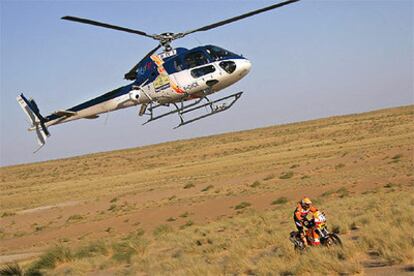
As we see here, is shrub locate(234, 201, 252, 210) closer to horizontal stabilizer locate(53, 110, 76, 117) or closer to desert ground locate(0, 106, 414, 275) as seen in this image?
desert ground locate(0, 106, 414, 275)

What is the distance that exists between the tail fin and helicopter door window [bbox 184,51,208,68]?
6707 millimetres

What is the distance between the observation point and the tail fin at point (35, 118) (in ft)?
77.1

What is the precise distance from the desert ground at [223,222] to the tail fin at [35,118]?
4.55 m

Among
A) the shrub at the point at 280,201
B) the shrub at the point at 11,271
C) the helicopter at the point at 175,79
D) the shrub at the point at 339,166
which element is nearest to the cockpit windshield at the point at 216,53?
the helicopter at the point at 175,79

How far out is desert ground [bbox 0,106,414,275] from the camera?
12.7 meters

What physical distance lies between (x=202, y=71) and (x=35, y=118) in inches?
305

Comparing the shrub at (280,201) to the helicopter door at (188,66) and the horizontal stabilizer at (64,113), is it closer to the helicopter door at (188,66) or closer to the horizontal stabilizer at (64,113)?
the helicopter door at (188,66)

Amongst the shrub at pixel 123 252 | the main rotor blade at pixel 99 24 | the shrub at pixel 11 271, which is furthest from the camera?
the shrub at pixel 123 252

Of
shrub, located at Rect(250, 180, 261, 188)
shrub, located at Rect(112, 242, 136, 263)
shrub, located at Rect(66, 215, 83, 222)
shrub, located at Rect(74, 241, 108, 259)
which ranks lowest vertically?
shrub, located at Rect(250, 180, 261, 188)

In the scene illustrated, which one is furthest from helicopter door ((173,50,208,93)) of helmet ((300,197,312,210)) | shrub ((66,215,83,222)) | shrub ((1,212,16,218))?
shrub ((1,212,16,218))

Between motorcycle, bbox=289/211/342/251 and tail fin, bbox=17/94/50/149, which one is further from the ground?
tail fin, bbox=17/94/50/149

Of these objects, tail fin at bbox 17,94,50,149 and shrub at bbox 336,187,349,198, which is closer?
tail fin at bbox 17,94,50,149

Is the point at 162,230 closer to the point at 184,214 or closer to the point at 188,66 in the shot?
the point at 184,214

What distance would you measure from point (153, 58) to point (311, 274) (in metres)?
12.8
